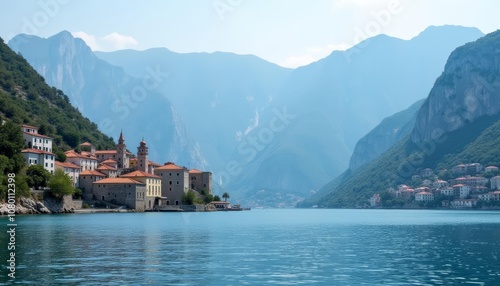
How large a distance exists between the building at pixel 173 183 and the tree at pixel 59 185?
4155 centimetres

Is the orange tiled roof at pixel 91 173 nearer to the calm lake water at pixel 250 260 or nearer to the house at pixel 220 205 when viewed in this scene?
the house at pixel 220 205

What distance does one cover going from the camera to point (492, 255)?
1695 inches

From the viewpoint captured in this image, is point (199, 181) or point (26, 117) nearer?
point (26, 117)

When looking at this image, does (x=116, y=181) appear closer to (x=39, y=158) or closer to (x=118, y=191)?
(x=118, y=191)

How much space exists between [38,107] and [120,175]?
107 feet

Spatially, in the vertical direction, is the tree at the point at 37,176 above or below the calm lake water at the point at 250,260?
above

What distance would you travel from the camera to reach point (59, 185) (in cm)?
11006

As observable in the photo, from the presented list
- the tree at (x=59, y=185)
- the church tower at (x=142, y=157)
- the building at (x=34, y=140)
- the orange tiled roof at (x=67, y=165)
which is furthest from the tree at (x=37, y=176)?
the church tower at (x=142, y=157)

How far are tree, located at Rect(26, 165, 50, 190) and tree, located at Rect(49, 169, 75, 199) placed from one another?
1.23 meters

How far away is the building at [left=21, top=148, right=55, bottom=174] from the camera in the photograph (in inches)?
4690

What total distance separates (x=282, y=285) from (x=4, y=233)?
33813 millimetres

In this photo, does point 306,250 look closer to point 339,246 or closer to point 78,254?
point 339,246

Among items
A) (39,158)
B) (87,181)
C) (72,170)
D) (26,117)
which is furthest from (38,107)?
(39,158)

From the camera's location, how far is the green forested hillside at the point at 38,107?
148 metres
